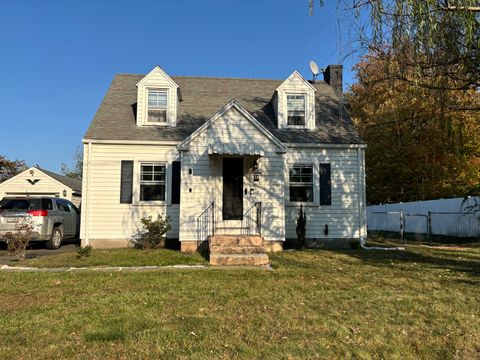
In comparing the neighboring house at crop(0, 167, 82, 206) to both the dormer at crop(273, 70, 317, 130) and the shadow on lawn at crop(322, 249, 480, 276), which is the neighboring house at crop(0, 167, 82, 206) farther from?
the shadow on lawn at crop(322, 249, 480, 276)

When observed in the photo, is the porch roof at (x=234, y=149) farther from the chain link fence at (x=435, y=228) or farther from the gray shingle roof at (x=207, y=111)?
the chain link fence at (x=435, y=228)

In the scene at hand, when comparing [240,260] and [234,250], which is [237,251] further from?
[240,260]

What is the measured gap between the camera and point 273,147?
469 inches

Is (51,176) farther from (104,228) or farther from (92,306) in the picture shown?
(92,306)

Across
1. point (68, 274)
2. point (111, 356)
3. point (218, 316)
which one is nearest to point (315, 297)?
point (218, 316)

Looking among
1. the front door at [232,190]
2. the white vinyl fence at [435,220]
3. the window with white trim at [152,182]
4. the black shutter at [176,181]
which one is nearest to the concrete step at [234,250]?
the front door at [232,190]

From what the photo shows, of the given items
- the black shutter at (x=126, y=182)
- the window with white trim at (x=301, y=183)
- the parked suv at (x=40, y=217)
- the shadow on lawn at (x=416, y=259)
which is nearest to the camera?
the shadow on lawn at (x=416, y=259)

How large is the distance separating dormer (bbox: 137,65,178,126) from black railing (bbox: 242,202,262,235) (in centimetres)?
426

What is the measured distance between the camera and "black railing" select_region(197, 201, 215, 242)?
37.4 feet

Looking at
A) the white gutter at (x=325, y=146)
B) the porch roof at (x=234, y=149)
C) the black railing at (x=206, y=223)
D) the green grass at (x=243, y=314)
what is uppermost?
the white gutter at (x=325, y=146)

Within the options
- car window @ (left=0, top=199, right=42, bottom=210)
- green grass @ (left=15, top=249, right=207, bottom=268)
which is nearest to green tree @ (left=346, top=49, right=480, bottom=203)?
green grass @ (left=15, top=249, right=207, bottom=268)

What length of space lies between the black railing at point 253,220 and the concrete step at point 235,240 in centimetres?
132

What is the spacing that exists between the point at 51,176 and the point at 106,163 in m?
16.5

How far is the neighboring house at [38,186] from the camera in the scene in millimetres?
26281
